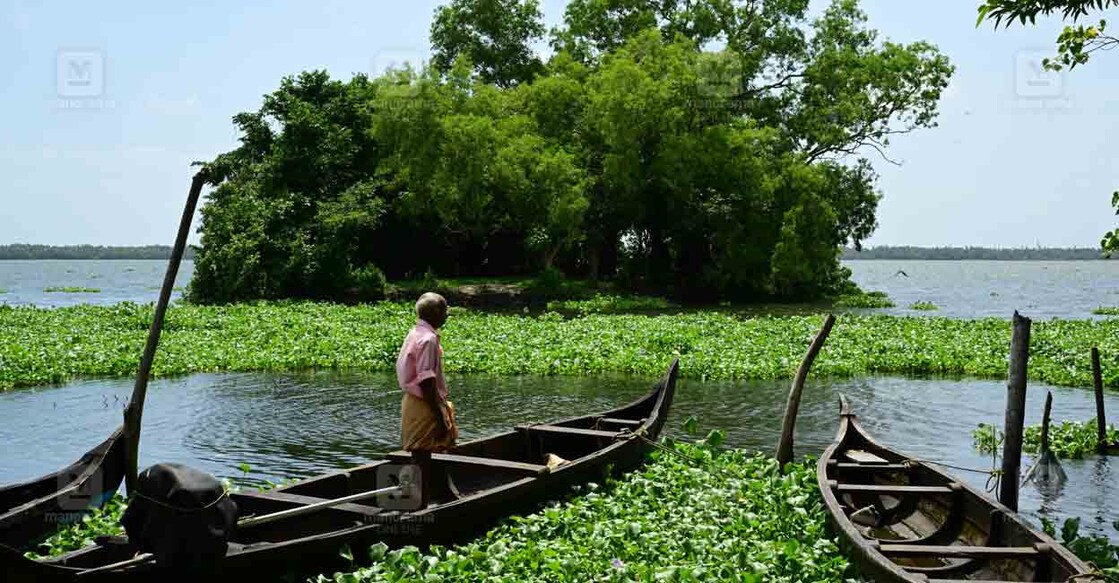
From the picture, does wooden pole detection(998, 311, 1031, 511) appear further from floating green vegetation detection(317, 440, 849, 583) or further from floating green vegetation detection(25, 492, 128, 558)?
floating green vegetation detection(25, 492, 128, 558)

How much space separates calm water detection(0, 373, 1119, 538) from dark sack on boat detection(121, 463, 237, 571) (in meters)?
5.34

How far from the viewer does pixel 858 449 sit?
9.68m

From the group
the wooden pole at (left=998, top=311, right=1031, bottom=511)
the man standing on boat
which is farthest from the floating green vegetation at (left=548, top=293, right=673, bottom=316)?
the man standing on boat

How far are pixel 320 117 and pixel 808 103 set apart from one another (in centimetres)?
2055

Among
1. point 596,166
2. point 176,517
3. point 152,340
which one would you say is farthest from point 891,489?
point 596,166

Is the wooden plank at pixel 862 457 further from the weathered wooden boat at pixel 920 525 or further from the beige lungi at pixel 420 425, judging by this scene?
the beige lungi at pixel 420 425

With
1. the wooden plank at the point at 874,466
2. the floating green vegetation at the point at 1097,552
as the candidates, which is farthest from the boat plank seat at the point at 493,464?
the floating green vegetation at the point at 1097,552

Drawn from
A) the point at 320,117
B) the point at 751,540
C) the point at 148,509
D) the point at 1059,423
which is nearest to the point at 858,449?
the point at 751,540

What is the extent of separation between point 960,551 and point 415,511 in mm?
3900

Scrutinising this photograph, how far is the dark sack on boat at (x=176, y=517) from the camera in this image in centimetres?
536

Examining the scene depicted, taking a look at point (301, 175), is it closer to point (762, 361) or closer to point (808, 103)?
point (808, 103)

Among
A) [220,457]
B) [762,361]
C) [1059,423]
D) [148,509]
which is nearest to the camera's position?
[148,509]

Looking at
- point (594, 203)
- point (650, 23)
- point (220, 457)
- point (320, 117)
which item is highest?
point (650, 23)

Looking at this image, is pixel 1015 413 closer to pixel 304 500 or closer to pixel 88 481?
pixel 304 500
